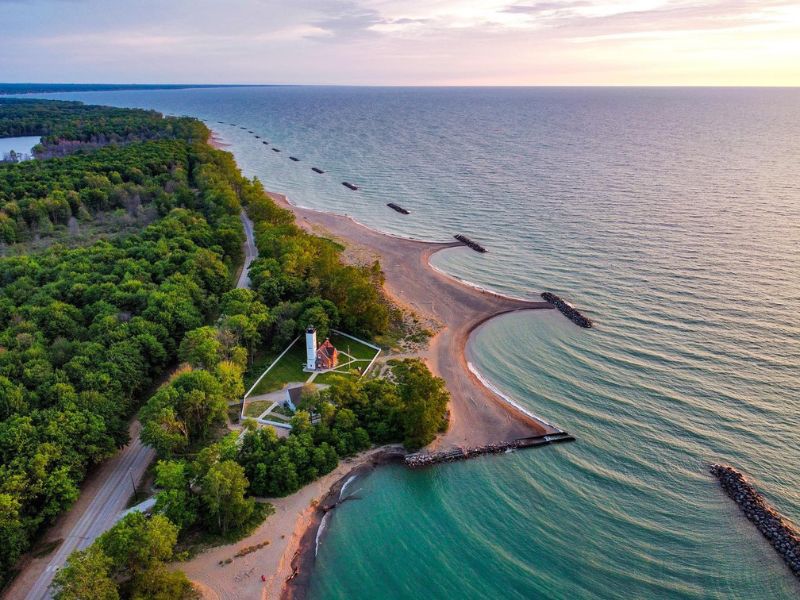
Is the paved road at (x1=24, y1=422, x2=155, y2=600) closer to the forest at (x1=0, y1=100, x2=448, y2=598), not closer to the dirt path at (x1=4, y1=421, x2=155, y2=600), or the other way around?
the dirt path at (x1=4, y1=421, x2=155, y2=600)

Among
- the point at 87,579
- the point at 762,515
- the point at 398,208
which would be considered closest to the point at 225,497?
the point at 87,579

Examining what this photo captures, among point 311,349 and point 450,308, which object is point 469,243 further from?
point 311,349

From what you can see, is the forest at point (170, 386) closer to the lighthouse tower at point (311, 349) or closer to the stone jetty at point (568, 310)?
the lighthouse tower at point (311, 349)

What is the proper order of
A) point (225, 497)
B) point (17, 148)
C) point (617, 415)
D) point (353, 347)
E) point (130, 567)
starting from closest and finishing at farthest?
1. point (130, 567)
2. point (225, 497)
3. point (617, 415)
4. point (353, 347)
5. point (17, 148)

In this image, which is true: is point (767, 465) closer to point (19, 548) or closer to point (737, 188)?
point (19, 548)

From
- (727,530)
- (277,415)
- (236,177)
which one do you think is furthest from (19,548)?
A: (236,177)

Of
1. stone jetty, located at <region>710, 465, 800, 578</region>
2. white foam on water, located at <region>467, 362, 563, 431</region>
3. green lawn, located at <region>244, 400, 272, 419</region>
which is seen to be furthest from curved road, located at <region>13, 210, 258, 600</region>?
stone jetty, located at <region>710, 465, 800, 578</region>
